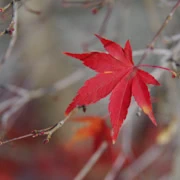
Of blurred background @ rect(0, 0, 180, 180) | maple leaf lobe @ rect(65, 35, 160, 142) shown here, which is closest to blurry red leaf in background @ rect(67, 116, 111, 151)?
maple leaf lobe @ rect(65, 35, 160, 142)

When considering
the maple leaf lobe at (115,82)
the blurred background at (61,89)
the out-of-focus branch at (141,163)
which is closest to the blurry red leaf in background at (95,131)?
the maple leaf lobe at (115,82)

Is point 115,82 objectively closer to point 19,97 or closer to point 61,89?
point 19,97

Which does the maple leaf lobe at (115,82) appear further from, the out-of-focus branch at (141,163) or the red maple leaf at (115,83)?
the out-of-focus branch at (141,163)

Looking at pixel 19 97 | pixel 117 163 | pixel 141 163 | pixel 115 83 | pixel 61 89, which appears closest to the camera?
pixel 115 83

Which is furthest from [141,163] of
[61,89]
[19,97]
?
[19,97]

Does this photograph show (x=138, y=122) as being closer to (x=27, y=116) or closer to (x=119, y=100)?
(x=27, y=116)

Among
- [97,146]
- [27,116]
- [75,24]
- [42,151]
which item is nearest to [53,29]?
[75,24]

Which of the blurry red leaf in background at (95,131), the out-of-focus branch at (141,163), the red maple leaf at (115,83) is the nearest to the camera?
the red maple leaf at (115,83)

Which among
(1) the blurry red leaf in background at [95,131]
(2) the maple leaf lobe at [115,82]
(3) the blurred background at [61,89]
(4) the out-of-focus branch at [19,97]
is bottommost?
(2) the maple leaf lobe at [115,82]
